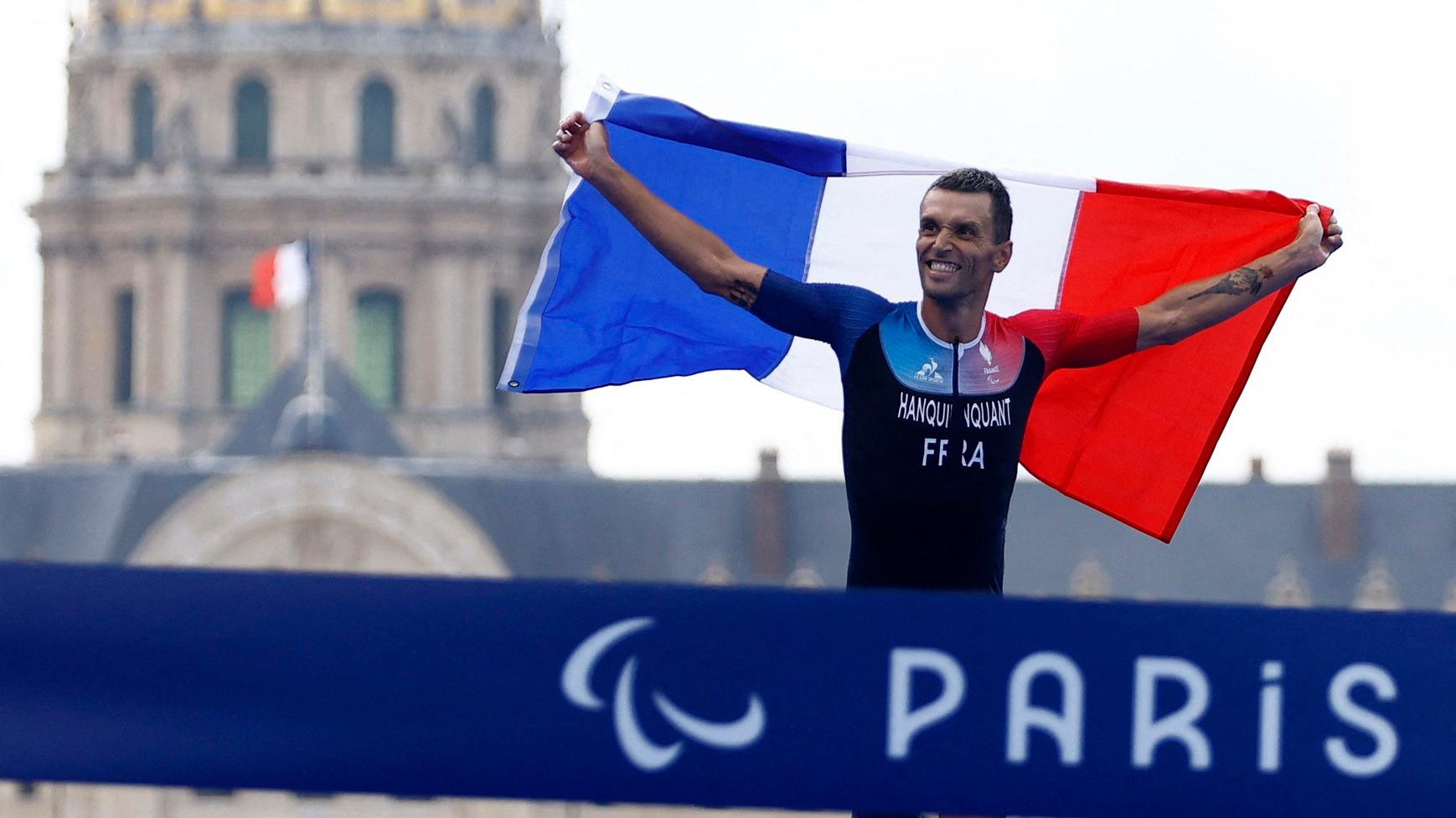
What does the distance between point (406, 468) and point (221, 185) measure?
19.0 metres

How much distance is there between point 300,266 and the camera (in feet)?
288

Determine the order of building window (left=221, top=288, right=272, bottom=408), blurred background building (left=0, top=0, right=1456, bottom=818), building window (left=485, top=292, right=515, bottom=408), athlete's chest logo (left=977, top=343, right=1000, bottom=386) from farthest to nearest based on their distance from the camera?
1. building window (left=221, top=288, right=272, bottom=408)
2. building window (left=485, top=292, right=515, bottom=408)
3. blurred background building (left=0, top=0, right=1456, bottom=818)
4. athlete's chest logo (left=977, top=343, right=1000, bottom=386)

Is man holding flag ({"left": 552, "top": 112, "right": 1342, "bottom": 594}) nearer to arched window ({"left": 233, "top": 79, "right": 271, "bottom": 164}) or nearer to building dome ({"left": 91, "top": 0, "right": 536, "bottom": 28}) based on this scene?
building dome ({"left": 91, "top": 0, "right": 536, "bottom": 28})

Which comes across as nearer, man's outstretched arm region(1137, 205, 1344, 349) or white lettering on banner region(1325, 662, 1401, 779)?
white lettering on banner region(1325, 662, 1401, 779)

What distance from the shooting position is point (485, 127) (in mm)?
96125

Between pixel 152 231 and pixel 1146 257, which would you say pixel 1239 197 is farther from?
pixel 152 231

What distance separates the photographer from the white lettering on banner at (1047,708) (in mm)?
9117

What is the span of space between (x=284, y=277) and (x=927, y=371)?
259ft

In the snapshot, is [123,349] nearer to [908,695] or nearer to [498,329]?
[498,329]

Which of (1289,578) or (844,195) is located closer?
(844,195)

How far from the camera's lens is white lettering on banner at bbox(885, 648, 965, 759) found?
9133mm

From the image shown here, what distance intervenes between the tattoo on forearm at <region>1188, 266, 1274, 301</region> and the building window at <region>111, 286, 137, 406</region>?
85.0 m

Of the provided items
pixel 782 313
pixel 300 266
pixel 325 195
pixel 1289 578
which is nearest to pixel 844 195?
pixel 782 313

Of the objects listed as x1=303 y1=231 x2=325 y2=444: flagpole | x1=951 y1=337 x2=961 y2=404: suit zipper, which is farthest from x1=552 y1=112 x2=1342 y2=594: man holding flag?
x1=303 y1=231 x2=325 y2=444: flagpole
